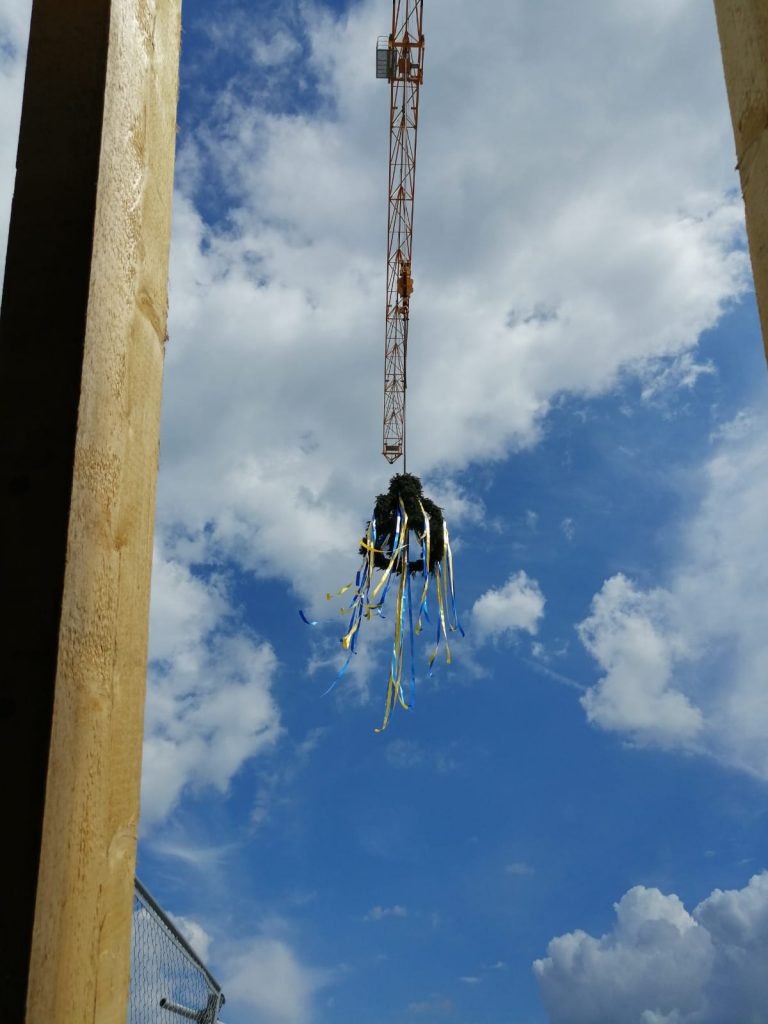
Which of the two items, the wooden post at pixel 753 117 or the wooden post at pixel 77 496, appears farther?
the wooden post at pixel 753 117

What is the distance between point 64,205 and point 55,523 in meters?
0.54

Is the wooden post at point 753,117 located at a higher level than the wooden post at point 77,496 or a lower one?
higher

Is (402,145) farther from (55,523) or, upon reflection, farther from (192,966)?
(55,523)

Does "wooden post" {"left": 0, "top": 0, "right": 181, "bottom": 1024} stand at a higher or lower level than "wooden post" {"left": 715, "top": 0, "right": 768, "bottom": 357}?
lower

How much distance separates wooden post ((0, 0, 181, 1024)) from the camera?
1308 mm

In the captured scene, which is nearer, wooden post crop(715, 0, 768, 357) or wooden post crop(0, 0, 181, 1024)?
wooden post crop(0, 0, 181, 1024)

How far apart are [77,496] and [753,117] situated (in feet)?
5.32

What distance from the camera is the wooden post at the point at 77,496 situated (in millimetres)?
1308

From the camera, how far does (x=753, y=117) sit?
6.93 ft

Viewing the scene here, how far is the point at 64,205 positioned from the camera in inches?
62.3

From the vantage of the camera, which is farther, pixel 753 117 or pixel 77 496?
pixel 753 117

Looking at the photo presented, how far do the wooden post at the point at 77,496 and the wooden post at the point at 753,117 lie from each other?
123 cm

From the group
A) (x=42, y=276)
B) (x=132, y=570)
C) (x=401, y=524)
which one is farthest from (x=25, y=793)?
(x=401, y=524)

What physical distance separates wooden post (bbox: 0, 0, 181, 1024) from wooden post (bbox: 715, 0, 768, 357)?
1.23 meters
